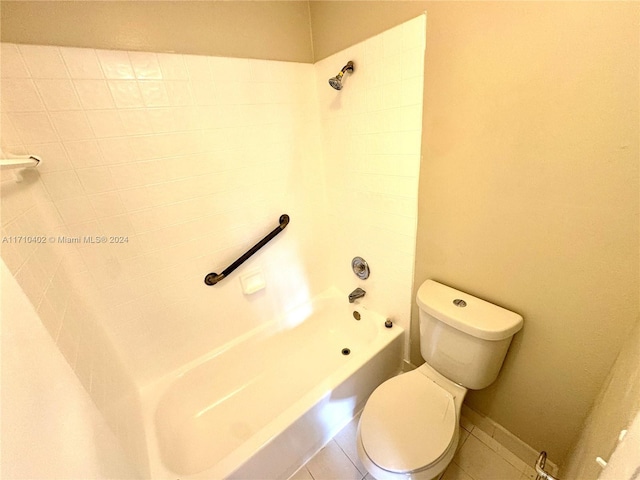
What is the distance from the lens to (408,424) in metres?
0.96

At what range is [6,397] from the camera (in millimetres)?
367

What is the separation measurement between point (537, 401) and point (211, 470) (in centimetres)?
129

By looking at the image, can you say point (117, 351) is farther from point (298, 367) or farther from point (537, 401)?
point (537, 401)

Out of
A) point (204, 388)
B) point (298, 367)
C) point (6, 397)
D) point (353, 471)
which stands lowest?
point (353, 471)

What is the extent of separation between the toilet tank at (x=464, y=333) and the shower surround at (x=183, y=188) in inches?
10.2

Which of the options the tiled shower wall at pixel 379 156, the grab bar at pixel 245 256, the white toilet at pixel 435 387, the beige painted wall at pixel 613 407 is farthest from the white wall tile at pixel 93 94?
the beige painted wall at pixel 613 407

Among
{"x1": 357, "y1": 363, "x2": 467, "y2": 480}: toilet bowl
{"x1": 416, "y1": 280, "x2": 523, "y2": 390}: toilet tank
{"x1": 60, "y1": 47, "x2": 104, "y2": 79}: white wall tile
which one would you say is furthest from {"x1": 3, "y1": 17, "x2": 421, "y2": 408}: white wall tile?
{"x1": 357, "y1": 363, "x2": 467, "y2": 480}: toilet bowl

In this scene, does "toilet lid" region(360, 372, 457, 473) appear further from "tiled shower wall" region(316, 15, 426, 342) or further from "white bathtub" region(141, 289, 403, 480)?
"tiled shower wall" region(316, 15, 426, 342)

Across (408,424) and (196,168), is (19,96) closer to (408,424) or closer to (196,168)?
(196,168)

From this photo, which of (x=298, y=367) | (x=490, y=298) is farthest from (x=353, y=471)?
(x=490, y=298)

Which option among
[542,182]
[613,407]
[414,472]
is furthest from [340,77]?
[414,472]

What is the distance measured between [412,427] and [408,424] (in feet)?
0.05

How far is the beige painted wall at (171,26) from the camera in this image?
0.80 meters

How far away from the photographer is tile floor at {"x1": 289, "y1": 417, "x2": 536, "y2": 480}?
111cm
